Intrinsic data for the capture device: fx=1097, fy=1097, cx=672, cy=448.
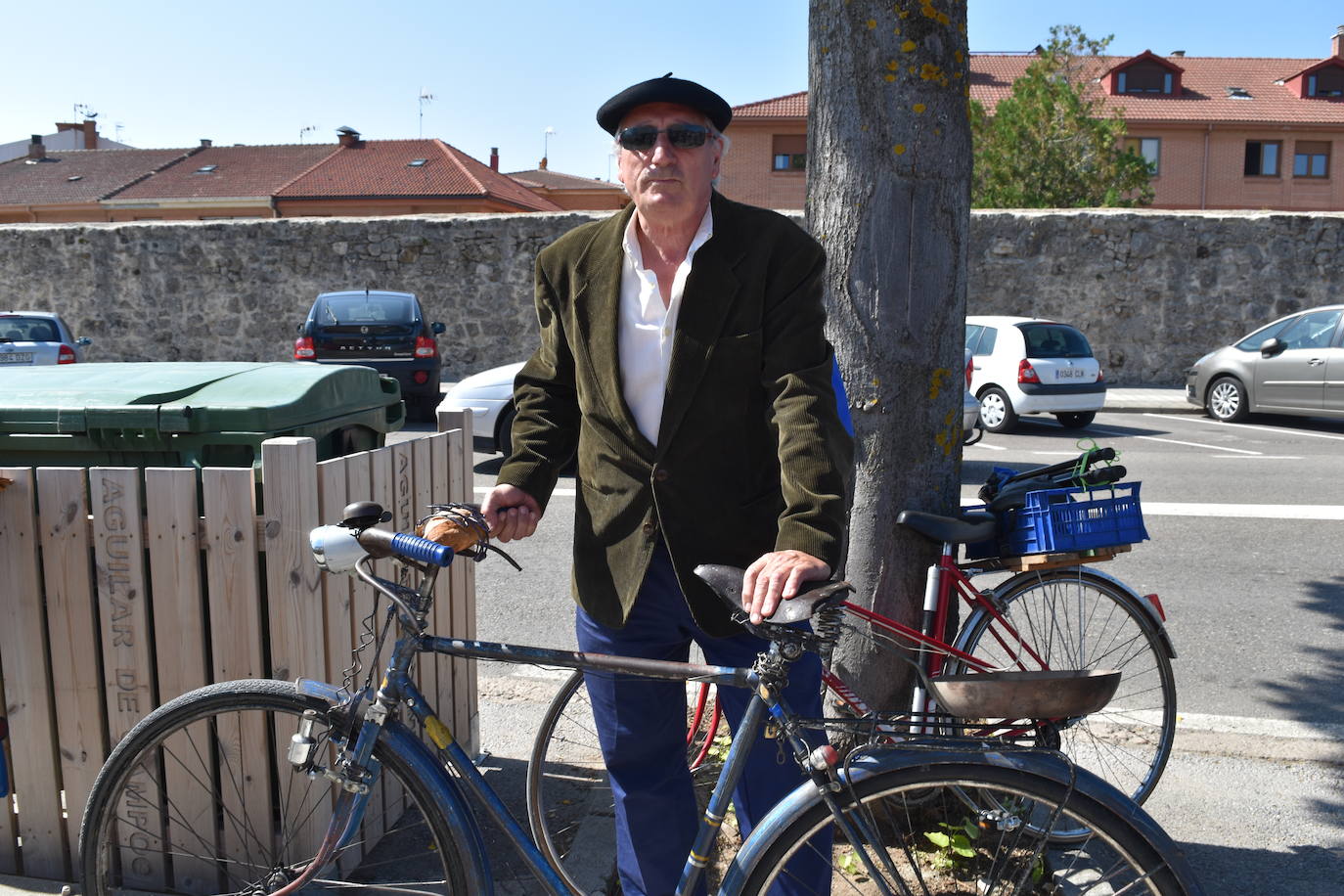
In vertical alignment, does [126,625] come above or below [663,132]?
below

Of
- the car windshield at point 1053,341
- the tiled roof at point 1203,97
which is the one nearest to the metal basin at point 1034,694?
the car windshield at point 1053,341

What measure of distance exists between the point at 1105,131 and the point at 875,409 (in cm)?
2888

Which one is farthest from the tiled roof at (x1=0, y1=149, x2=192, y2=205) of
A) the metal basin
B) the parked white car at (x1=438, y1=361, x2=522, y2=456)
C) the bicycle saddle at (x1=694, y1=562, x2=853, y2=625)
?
the metal basin

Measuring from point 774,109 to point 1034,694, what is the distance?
4362 cm

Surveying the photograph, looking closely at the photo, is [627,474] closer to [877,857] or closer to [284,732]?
[877,857]

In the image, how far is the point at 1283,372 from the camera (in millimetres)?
13516

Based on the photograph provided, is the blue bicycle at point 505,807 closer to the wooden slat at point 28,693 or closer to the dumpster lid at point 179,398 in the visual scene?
the wooden slat at point 28,693

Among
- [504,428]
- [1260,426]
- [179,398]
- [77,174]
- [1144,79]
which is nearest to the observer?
[179,398]

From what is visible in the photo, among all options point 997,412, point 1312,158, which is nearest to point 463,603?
point 997,412

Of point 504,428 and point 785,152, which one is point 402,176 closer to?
point 785,152

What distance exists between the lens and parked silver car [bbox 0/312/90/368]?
13.1m

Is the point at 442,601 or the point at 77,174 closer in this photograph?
the point at 442,601

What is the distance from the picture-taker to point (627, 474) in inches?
91.0

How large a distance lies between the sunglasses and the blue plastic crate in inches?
57.8
